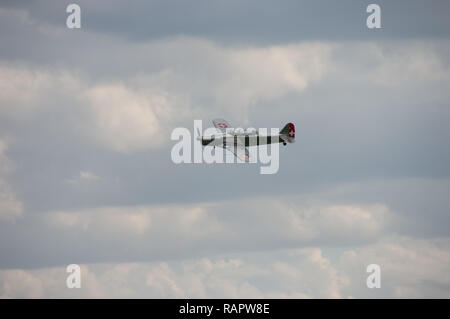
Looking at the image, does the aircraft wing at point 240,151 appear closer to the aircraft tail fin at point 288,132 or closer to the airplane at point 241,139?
the airplane at point 241,139

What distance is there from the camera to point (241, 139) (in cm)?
17712

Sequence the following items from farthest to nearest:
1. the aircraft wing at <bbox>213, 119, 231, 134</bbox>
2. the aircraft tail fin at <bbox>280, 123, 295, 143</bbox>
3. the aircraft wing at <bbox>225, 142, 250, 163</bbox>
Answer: the aircraft wing at <bbox>213, 119, 231, 134</bbox>
the aircraft tail fin at <bbox>280, 123, 295, 143</bbox>
the aircraft wing at <bbox>225, 142, 250, 163</bbox>

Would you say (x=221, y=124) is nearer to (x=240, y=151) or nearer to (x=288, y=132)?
(x=288, y=132)

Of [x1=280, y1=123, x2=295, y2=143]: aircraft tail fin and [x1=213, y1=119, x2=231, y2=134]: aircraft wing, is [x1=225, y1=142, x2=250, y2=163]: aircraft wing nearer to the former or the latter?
[x1=280, y1=123, x2=295, y2=143]: aircraft tail fin

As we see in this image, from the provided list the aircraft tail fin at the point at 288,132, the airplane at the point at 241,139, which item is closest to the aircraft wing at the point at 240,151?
the airplane at the point at 241,139

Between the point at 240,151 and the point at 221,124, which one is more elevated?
the point at 221,124

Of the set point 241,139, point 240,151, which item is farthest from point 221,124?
point 240,151

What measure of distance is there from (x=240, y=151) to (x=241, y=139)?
11.2 metres

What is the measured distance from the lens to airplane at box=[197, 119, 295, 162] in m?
168

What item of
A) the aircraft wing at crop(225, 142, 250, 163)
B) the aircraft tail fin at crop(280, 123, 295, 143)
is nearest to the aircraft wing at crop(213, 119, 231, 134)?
the aircraft tail fin at crop(280, 123, 295, 143)

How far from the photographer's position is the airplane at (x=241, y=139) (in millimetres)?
168262
